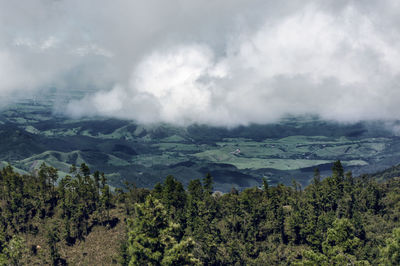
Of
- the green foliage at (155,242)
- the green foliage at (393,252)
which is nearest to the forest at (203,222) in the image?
the green foliage at (393,252)

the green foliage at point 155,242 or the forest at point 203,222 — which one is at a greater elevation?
the green foliage at point 155,242

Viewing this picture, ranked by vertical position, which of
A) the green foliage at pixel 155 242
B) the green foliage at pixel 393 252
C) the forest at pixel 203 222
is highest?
→ the green foliage at pixel 155 242

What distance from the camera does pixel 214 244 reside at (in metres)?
83.4

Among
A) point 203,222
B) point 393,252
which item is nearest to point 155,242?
point 393,252

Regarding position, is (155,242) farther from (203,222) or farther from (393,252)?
(203,222)

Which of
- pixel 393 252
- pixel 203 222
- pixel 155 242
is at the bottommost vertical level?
pixel 203 222

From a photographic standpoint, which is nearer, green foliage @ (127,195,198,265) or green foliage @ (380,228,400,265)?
green foliage @ (127,195,198,265)

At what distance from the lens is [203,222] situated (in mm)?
91812

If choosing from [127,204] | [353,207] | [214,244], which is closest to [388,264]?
[214,244]

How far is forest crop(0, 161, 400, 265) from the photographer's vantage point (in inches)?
3376

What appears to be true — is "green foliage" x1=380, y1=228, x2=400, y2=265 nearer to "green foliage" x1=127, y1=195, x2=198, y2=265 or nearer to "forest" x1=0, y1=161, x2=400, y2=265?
"forest" x1=0, y1=161, x2=400, y2=265

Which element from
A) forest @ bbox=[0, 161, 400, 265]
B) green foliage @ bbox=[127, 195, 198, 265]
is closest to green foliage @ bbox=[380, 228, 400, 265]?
forest @ bbox=[0, 161, 400, 265]

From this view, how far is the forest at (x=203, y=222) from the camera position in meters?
85.8

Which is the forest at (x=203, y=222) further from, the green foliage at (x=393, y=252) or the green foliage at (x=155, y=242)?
the green foliage at (x=155, y=242)
